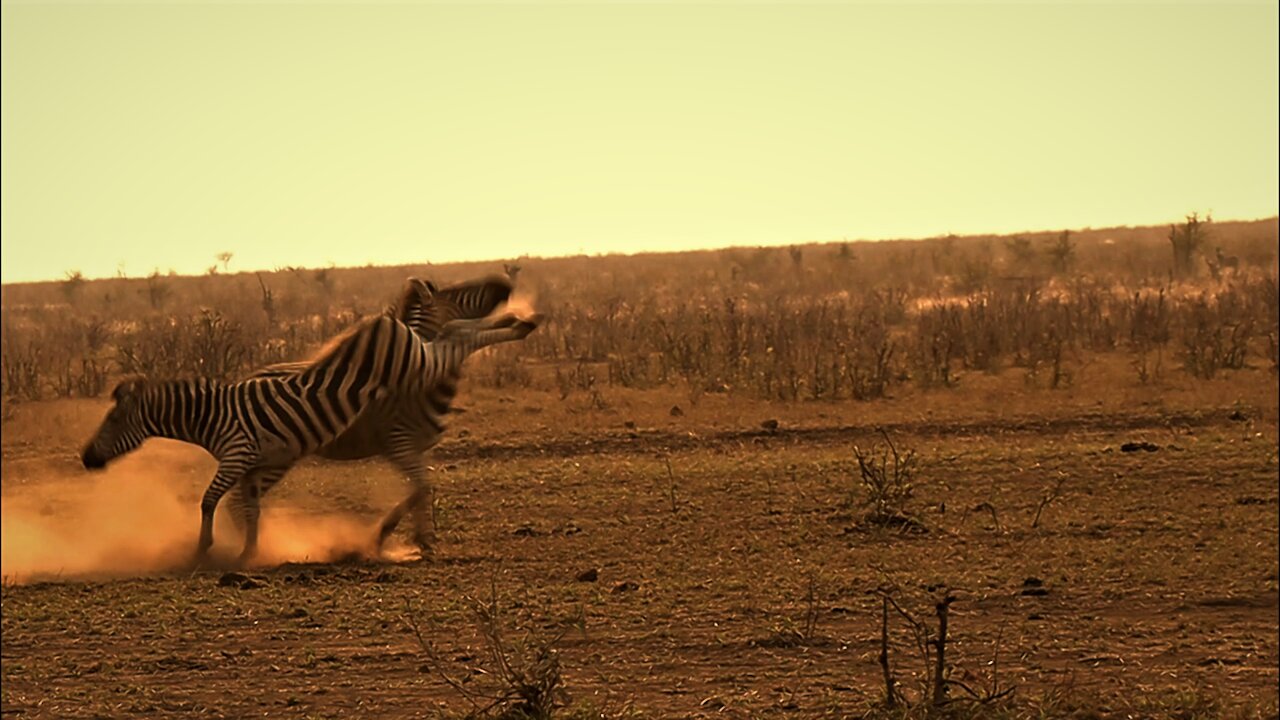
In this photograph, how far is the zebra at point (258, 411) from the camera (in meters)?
9.02

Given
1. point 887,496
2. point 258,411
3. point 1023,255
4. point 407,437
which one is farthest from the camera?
point 1023,255

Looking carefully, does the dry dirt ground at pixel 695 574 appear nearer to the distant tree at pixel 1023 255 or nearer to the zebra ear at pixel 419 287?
the zebra ear at pixel 419 287

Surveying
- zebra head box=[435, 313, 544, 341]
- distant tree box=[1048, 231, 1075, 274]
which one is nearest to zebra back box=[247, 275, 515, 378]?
zebra head box=[435, 313, 544, 341]

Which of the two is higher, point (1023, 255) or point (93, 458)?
point (1023, 255)

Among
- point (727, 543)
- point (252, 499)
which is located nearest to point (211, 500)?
point (252, 499)

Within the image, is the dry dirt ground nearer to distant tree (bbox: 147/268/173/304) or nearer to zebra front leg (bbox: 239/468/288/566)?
zebra front leg (bbox: 239/468/288/566)

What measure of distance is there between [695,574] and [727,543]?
0.82 m

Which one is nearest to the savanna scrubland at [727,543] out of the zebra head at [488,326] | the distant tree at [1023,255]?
the zebra head at [488,326]

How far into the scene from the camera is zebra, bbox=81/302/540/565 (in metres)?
9.02

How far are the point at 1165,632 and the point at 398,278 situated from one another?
46.2 metres

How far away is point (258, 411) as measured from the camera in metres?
9.14

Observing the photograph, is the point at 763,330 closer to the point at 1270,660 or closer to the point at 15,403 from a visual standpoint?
the point at 15,403

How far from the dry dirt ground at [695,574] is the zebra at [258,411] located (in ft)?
1.63

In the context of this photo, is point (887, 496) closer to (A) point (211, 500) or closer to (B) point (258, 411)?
(B) point (258, 411)
